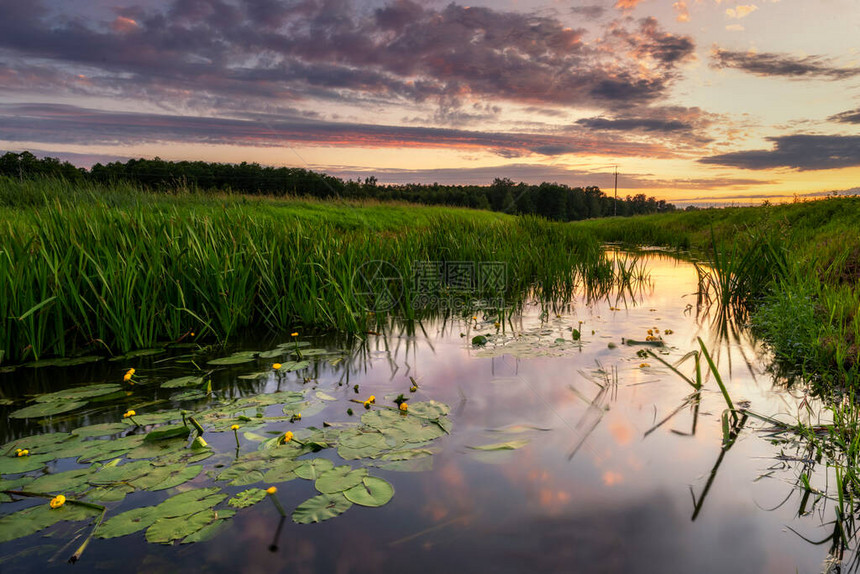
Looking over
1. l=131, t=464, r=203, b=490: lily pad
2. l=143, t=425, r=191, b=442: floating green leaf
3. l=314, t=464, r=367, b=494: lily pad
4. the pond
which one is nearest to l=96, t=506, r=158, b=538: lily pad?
the pond

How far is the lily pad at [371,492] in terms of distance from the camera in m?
2.07

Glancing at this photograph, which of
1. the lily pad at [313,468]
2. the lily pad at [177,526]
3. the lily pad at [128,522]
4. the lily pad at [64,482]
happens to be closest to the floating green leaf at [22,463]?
the lily pad at [64,482]

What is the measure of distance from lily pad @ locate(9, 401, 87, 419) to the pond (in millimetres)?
18

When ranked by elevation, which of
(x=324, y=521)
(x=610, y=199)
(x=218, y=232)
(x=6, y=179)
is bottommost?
(x=324, y=521)

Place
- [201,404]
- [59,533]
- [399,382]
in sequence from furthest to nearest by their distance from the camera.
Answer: [399,382] → [201,404] → [59,533]

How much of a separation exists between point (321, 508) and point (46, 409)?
2199 mm

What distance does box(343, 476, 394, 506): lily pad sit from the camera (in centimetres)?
207

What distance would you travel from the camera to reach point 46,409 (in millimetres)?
2939

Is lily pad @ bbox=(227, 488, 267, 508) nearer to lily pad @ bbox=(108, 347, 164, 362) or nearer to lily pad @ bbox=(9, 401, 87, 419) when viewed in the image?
lily pad @ bbox=(9, 401, 87, 419)

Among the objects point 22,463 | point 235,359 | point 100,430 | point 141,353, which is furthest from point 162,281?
point 22,463

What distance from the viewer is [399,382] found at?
362 centimetres

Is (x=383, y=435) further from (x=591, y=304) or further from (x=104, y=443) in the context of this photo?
(x=591, y=304)

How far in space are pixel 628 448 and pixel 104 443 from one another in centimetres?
291

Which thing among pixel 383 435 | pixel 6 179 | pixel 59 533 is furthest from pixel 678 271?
pixel 6 179
